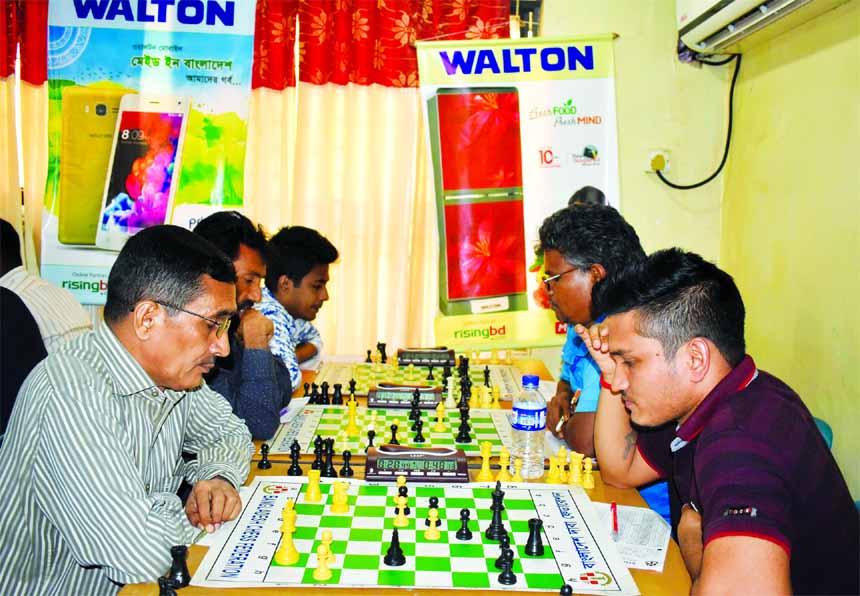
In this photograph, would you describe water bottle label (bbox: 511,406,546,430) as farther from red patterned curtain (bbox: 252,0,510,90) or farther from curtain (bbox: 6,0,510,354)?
red patterned curtain (bbox: 252,0,510,90)

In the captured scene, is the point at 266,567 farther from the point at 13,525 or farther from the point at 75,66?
the point at 75,66

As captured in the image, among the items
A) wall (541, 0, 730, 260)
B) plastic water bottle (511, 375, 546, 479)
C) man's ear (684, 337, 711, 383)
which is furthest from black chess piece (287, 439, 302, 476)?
wall (541, 0, 730, 260)

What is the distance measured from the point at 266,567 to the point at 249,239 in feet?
5.26

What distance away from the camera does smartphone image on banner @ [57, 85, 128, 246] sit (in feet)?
14.6

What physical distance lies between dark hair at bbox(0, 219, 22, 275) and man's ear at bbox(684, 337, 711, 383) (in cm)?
249

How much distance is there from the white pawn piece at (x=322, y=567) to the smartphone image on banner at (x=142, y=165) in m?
3.27

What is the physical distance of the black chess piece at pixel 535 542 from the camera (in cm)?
170

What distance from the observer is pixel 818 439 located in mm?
1545

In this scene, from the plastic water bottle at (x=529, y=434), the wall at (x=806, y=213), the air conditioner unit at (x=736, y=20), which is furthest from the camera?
the air conditioner unit at (x=736, y=20)

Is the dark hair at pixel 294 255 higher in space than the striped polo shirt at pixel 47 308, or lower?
higher

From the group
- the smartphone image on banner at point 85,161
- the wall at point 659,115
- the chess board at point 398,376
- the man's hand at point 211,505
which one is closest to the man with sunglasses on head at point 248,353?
the chess board at point 398,376

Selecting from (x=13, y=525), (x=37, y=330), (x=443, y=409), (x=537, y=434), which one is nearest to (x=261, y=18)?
(x=37, y=330)

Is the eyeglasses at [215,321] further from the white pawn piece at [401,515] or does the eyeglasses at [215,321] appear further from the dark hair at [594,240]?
the dark hair at [594,240]

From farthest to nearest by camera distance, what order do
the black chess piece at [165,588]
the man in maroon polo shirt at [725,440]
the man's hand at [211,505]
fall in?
1. the man's hand at [211,505]
2. the black chess piece at [165,588]
3. the man in maroon polo shirt at [725,440]
